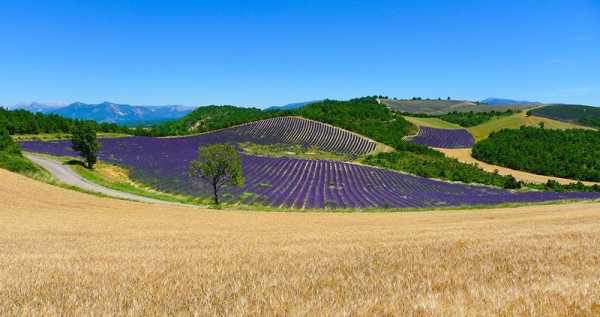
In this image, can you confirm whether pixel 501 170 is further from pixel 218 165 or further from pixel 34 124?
pixel 34 124

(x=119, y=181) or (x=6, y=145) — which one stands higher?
(x=6, y=145)

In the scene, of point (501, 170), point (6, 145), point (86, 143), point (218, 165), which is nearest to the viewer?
point (218, 165)

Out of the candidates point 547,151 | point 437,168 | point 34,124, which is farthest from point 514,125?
point 34,124

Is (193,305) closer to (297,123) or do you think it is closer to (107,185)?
(107,185)

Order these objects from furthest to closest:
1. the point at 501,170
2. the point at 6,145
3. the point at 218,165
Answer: the point at 501,170 → the point at 6,145 → the point at 218,165

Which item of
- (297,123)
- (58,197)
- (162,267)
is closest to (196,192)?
(58,197)

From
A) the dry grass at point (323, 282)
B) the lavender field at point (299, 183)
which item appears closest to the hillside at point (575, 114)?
the lavender field at point (299, 183)

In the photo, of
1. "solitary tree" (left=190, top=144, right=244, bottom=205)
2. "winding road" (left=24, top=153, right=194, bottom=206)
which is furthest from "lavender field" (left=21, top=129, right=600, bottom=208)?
"winding road" (left=24, top=153, right=194, bottom=206)
